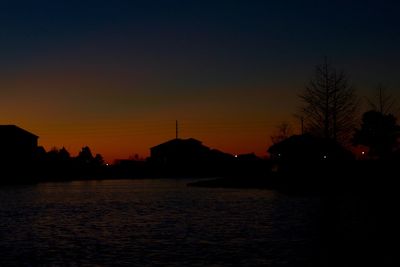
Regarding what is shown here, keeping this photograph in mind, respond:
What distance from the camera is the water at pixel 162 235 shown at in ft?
56.5

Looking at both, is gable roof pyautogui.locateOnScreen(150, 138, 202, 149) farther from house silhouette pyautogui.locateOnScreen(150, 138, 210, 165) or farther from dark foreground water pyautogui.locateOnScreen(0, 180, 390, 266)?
dark foreground water pyautogui.locateOnScreen(0, 180, 390, 266)

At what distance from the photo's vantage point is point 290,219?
2698cm

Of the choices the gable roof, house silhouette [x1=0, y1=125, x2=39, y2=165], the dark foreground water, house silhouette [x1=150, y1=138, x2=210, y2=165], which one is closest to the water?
the dark foreground water

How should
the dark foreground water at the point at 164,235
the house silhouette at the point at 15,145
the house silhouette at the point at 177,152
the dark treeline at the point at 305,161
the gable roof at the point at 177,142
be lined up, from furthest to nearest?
the gable roof at the point at 177,142 < the house silhouette at the point at 177,152 < the house silhouette at the point at 15,145 < the dark treeline at the point at 305,161 < the dark foreground water at the point at 164,235

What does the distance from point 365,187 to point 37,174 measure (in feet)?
220

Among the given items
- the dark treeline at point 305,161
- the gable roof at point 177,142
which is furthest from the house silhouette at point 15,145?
the gable roof at point 177,142

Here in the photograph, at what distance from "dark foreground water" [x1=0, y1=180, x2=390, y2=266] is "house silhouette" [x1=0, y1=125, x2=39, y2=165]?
2902 inches

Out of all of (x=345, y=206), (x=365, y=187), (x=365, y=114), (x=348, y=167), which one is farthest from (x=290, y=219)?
(x=365, y=114)

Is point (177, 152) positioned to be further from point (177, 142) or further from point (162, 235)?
point (162, 235)

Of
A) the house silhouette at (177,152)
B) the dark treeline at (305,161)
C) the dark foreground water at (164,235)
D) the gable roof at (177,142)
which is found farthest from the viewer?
the gable roof at (177,142)

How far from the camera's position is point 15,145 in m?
108

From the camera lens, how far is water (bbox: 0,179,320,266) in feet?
56.5

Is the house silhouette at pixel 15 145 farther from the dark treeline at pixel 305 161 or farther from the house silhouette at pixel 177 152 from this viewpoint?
the house silhouette at pixel 177 152

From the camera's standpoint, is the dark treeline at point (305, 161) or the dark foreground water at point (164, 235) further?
the dark treeline at point (305, 161)
